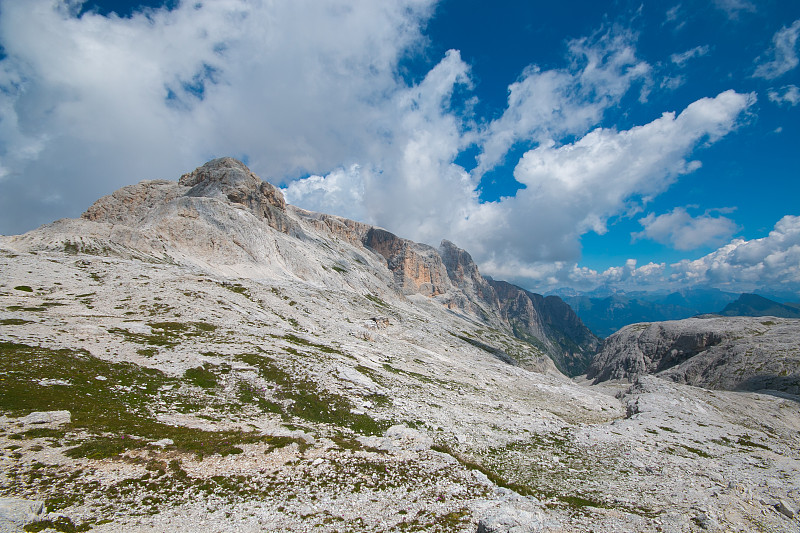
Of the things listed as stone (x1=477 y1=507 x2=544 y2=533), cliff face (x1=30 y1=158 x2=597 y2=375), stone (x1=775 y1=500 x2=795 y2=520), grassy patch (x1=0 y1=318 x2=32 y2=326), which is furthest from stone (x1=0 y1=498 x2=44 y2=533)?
cliff face (x1=30 y1=158 x2=597 y2=375)

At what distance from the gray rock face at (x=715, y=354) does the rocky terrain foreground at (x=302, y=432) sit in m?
26.2

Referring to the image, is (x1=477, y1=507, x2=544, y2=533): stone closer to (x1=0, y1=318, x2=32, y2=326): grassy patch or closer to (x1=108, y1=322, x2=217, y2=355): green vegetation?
(x1=108, y1=322, x2=217, y2=355): green vegetation

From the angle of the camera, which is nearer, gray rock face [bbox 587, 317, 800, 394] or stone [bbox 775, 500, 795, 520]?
stone [bbox 775, 500, 795, 520]

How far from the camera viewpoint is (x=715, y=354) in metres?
106

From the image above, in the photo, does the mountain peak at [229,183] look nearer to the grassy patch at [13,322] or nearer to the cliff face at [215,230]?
the cliff face at [215,230]

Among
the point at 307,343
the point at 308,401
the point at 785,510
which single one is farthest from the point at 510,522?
the point at 307,343

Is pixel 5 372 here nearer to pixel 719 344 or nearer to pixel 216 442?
pixel 216 442

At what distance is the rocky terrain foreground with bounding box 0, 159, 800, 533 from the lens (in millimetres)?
15969

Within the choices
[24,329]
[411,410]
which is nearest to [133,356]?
[24,329]

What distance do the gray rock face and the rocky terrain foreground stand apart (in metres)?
26.2

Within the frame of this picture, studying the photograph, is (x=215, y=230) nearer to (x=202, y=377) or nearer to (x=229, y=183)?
(x=229, y=183)

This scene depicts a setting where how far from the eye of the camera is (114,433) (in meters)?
19.5

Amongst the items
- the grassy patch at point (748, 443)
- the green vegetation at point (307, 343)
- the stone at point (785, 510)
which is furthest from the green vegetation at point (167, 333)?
the grassy patch at point (748, 443)

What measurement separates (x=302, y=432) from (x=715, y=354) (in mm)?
135570
